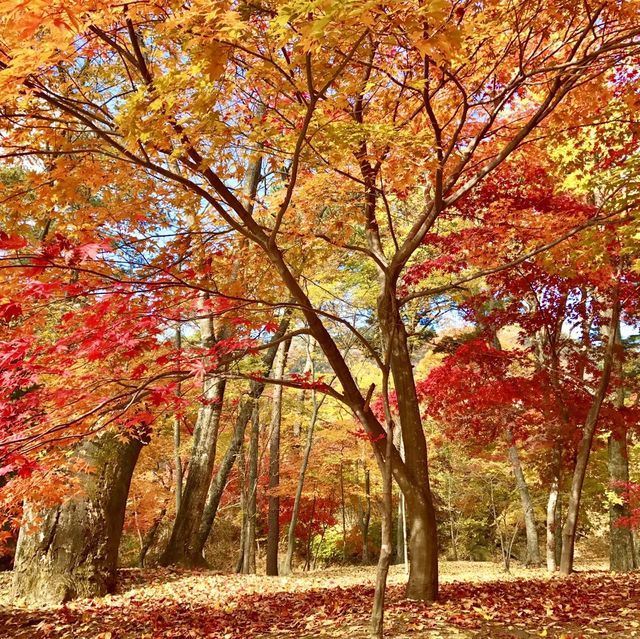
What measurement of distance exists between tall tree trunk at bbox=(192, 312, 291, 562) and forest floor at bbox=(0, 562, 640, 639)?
2789 mm

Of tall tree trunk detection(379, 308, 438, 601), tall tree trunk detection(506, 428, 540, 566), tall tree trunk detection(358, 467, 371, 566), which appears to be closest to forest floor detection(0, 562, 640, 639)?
tall tree trunk detection(379, 308, 438, 601)

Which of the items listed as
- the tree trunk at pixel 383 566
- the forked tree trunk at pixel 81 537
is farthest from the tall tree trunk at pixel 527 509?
the tree trunk at pixel 383 566

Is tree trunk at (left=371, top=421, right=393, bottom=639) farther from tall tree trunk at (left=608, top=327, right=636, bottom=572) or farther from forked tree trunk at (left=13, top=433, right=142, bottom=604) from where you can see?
tall tree trunk at (left=608, top=327, right=636, bottom=572)

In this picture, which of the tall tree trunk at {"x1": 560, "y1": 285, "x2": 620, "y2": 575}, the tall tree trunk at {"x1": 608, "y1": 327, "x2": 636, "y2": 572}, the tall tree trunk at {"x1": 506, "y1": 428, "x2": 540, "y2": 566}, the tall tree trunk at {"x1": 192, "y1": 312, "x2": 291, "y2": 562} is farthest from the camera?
the tall tree trunk at {"x1": 506, "y1": 428, "x2": 540, "y2": 566}

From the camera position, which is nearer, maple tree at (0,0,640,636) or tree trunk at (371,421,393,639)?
maple tree at (0,0,640,636)

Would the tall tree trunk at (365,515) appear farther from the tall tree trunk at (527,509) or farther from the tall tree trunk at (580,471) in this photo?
the tall tree trunk at (580,471)

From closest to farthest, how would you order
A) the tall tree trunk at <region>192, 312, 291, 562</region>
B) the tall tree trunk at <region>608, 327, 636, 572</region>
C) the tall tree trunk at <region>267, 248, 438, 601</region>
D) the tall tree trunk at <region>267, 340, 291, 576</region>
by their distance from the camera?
the tall tree trunk at <region>267, 248, 438, 601</region> → the tall tree trunk at <region>608, 327, 636, 572</region> → the tall tree trunk at <region>192, 312, 291, 562</region> → the tall tree trunk at <region>267, 340, 291, 576</region>

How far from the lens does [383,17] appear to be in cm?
250

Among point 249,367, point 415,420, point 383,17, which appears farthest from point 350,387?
point 249,367

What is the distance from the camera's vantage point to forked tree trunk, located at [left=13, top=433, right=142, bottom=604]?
5992 millimetres

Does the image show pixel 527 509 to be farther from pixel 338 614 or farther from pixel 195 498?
A: pixel 338 614

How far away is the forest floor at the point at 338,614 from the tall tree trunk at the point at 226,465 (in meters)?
2.79

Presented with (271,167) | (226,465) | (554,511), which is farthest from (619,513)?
(271,167)

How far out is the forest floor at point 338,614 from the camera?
12.3ft
